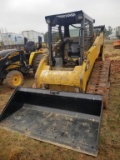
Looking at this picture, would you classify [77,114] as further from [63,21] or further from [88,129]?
[63,21]

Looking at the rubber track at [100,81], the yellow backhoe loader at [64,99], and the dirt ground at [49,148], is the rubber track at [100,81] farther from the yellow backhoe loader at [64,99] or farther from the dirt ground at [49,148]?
the dirt ground at [49,148]

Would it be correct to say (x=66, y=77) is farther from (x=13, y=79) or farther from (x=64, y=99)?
(x=13, y=79)

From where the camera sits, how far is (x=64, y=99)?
3459 millimetres

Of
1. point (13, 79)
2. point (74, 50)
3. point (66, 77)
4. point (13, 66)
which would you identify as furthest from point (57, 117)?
point (13, 66)

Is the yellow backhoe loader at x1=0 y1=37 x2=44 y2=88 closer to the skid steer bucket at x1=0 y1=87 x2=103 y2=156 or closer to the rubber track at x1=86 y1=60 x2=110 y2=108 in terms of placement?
the skid steer bucket at x1=0 y1=87 x2=103 y2=156

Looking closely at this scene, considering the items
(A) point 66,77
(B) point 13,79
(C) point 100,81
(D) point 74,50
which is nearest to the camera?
(A) point 66,77

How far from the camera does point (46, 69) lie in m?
4.31

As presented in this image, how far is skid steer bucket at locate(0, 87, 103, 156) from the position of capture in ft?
9.34

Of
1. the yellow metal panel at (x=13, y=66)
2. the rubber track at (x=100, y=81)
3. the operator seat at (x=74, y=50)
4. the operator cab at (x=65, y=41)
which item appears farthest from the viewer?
the yellow metal panel at (x=13, y=66)

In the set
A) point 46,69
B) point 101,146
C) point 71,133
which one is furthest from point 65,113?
point 46,69

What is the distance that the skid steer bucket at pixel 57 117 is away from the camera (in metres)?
2.85

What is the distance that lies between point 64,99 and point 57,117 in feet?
1.41

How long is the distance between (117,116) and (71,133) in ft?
4.14

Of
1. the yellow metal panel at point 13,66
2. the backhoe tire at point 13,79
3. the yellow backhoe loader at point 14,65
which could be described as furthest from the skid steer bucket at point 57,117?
the yellow metal panel at point 13,66
